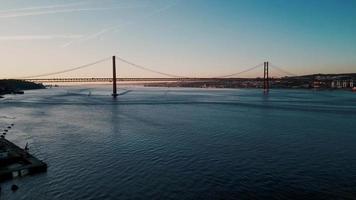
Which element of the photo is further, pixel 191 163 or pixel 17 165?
pixel 191 163

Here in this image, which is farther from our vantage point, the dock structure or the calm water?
the dock structure

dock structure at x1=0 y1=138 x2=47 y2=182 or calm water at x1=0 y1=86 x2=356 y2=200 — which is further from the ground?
dock structure at x1=0 y1=138 x2=47 y2=182

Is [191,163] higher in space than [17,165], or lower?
lower

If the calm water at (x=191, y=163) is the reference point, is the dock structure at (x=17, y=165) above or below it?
above

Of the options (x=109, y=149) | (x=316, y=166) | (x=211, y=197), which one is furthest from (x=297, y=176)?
(x=109, y=149)

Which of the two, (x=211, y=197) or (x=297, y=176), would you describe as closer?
(x=211, y=197)

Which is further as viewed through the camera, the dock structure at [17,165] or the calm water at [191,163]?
the dock structure at [17,165]

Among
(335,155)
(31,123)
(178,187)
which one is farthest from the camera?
(31,123)

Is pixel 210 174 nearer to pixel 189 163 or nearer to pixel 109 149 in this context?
pixel 189 163
